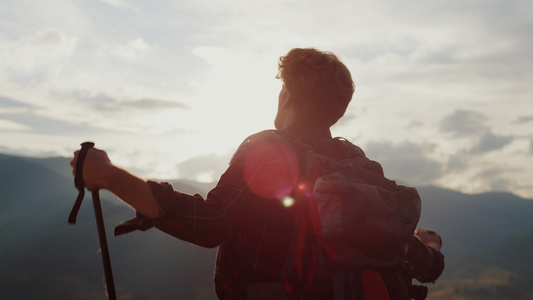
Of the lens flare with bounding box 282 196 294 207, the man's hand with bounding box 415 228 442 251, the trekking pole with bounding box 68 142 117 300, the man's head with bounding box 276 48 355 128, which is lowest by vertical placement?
the trekking pole with bounding box 68 142 117 300

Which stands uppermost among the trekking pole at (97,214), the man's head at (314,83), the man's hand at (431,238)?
the man's head at (314,83)

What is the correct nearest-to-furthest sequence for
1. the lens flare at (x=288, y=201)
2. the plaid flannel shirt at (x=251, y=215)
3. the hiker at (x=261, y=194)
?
the hiker at (x=261, y=194)
the plaid flannel shirt at (x=251, y=215)
the lens flare at (x=288, y=201)

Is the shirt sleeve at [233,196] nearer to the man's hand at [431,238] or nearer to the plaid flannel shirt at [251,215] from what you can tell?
the plaid flannel shirt at [251,215]

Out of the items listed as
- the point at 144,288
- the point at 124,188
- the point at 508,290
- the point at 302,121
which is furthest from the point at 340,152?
the point at 508,290

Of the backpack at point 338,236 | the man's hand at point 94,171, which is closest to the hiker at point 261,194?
the man's hand at point 94,171

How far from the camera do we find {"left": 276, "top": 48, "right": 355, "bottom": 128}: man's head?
3.81m

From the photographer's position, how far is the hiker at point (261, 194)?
9.29ft

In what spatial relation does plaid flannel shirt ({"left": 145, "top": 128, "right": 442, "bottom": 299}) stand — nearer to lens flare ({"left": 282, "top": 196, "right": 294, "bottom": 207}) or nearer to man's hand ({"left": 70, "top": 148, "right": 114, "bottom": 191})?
lens flare ({"left": 282, "top": 196, "right": 294, "bottom": 207})

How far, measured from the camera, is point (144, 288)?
588 feet

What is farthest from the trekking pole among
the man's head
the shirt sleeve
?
the man's head

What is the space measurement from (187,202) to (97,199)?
2.39ft

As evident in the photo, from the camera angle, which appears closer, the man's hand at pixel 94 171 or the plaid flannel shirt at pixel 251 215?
the man's hand at pixel 94 171

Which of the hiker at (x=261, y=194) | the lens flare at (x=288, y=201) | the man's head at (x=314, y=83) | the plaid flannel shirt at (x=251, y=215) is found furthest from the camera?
the man's head at (x=314, y=83)

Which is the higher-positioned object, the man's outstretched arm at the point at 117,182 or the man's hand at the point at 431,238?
the man's hand at the point at 431,238
